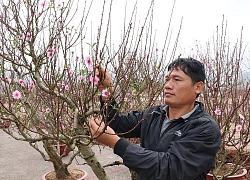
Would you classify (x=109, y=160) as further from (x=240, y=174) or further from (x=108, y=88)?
(x=108, y=88)

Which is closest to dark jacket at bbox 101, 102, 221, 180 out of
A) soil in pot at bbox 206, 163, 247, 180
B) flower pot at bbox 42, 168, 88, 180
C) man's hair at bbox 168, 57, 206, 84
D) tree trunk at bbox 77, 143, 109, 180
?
man's hair at bbox 168, 57, 206, 84

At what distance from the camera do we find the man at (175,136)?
144 cm

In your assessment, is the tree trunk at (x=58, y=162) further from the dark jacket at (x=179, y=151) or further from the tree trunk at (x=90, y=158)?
the dark jacket at (x=179, y=151)

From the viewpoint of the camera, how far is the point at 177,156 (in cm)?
144

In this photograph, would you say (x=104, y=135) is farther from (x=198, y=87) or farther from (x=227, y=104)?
(x=227, y=104)

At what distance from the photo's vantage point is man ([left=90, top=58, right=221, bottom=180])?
1437 mm

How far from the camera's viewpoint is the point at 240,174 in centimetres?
433

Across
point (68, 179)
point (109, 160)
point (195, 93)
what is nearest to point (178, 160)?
point (195, 93)

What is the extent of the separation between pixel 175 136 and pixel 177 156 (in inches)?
8.2

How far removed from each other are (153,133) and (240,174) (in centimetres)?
314

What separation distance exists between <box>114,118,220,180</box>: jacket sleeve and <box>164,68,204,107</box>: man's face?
24 cm

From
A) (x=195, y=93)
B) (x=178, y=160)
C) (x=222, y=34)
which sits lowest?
(x=178, y=160)

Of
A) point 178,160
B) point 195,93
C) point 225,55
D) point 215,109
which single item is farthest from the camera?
point 225,55

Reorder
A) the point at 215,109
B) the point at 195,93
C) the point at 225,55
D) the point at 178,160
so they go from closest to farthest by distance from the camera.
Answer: the point at 178,160
the point at 195,93
the point at 215,109
the point at 225,55
